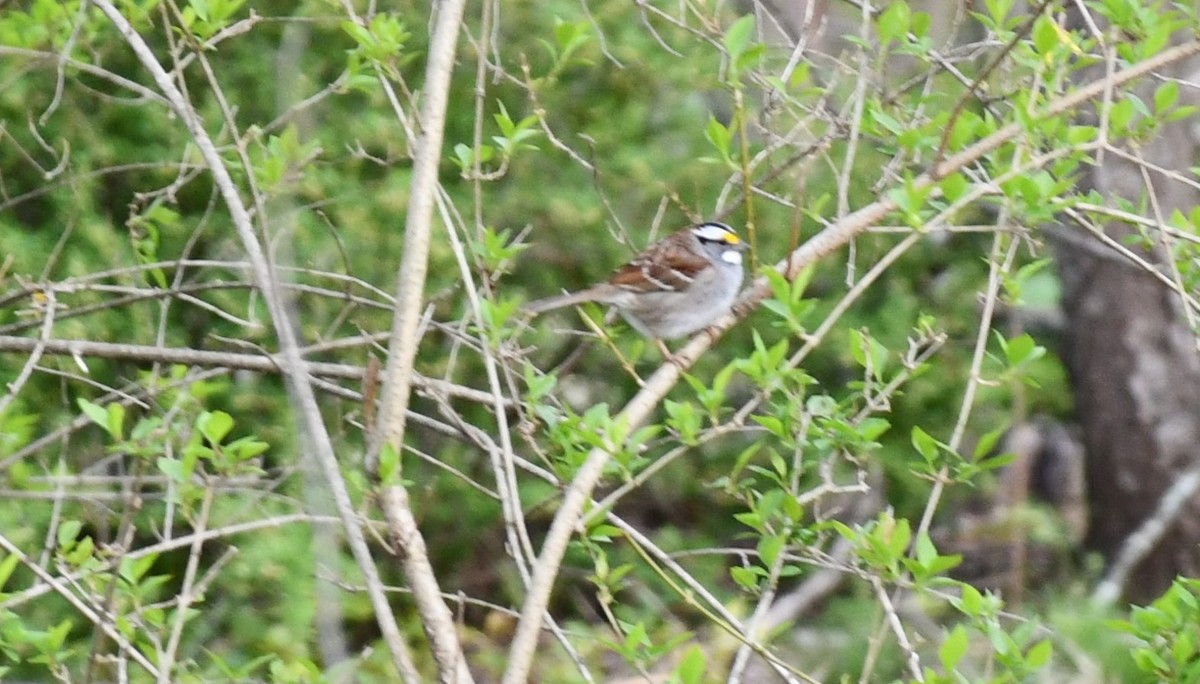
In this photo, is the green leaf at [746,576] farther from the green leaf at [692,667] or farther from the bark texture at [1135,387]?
the bark texture at [1135,387]

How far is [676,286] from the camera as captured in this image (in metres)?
5.24

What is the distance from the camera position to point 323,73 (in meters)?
5.51

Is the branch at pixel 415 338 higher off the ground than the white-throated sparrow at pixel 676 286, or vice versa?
the branch at pixel 415 338

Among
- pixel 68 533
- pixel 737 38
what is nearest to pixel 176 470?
pixel 68 533

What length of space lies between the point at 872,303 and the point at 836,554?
1.15 metres

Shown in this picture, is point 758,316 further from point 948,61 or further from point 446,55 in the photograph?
point 446,55

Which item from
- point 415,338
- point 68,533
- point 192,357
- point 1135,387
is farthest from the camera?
point 1135,387

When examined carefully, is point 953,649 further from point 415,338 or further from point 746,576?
point 415,338

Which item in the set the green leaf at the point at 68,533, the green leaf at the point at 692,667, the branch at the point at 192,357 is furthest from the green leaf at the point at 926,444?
the green leaf at the point at 68,533

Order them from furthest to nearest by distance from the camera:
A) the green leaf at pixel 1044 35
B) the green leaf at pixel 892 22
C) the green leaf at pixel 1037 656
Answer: the green leaf at pixel 892 22 < the green leaf at pixel 1044 35 < the green leaf at pixel 1037 656

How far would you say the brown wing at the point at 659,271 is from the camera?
17.1 feet

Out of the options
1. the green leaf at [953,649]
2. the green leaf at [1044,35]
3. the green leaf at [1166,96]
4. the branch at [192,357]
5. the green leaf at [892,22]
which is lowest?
the branch at [192,357]

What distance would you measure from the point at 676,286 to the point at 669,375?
2176mm

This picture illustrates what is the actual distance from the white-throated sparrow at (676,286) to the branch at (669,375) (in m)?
1.36
